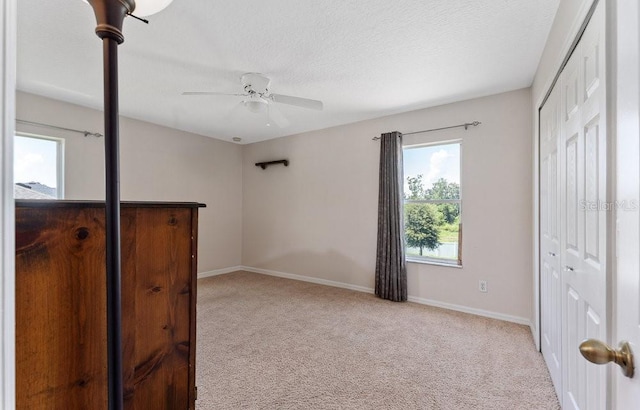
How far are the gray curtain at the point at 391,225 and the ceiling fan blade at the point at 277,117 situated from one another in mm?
1421

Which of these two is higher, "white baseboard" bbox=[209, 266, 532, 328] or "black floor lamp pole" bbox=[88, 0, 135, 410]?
"black floor lamp pole" bbox=[88, 0, 135, 410]

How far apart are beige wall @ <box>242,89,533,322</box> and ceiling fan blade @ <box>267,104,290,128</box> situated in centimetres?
53

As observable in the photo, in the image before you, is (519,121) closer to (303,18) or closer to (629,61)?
(303,18)

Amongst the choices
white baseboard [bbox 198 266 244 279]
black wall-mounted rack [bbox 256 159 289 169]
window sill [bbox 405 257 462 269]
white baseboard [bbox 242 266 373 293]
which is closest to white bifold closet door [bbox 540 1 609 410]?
window sill [bbox 405 257 462 269]

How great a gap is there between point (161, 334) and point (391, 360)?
1.82 m

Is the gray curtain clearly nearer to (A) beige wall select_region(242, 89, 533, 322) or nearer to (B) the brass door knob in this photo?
(A) beige wall select_region(242, 89, 533, 322)

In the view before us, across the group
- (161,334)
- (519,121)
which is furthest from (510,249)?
(161,334)

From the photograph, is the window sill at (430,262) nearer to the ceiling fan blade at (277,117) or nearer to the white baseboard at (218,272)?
the ceiling fan blade at (277,117)

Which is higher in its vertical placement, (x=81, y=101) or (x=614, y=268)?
(x=81, y=101)

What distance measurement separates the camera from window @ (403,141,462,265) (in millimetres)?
3436

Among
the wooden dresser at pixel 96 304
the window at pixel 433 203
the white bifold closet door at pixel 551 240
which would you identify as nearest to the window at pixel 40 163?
the wooden dresser at pixel 96 304

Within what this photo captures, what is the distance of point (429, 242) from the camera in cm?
364

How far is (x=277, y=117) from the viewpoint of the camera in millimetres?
3982

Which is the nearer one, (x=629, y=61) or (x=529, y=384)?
(x=629, y=61)
